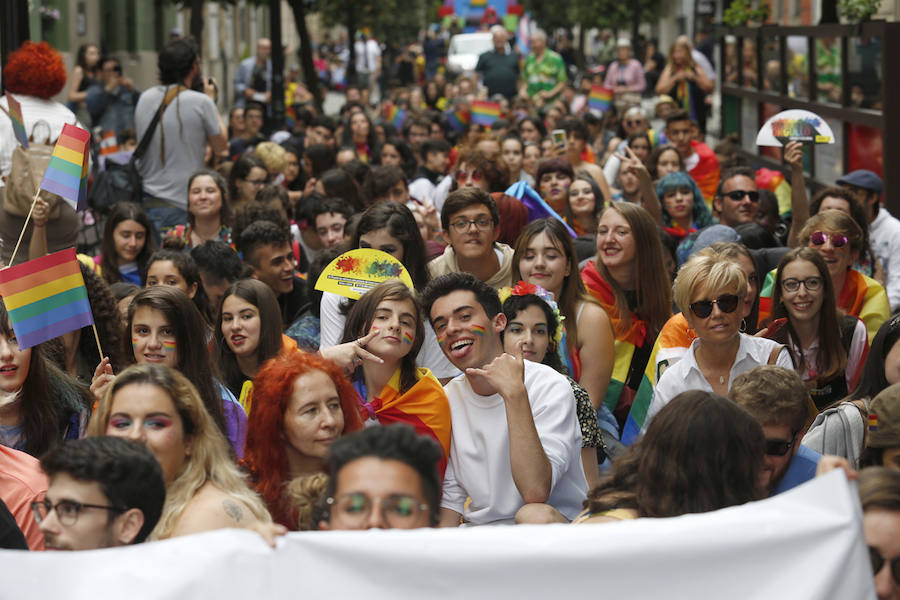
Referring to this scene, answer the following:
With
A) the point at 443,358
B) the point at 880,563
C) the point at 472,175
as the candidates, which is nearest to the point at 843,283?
the point at 443,358

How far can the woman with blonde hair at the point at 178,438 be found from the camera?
4082 mm

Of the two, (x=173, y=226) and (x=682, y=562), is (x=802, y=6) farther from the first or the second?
(x=682, y=562)

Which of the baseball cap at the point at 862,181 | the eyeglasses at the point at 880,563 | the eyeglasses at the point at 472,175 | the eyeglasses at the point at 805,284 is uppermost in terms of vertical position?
the baseball cap at the point at 862,181

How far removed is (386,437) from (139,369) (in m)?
1.09

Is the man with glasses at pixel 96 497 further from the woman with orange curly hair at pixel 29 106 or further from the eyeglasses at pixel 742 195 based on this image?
the eyeglasses at pixel 742 195

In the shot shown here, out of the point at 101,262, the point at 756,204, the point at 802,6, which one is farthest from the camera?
the point at 802,6

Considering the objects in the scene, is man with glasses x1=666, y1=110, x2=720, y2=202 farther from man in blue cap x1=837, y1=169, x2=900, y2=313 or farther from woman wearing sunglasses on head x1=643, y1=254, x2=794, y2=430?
woman wearing sunglasses on head x1=643, y1=254, x2=794, y2=430

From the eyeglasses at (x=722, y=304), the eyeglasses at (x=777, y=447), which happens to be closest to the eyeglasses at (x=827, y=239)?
the eyeglasses at (x=722, y=304)

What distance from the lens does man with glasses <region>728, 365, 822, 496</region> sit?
14.8ft

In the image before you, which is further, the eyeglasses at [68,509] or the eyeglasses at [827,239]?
the eyeglasses at [827,239]

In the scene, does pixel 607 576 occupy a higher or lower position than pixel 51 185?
lower

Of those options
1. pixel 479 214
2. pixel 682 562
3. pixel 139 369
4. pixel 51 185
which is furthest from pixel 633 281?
pixel 682 562

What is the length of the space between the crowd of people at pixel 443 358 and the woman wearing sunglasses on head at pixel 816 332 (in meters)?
0.01

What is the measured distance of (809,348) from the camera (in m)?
6.66
